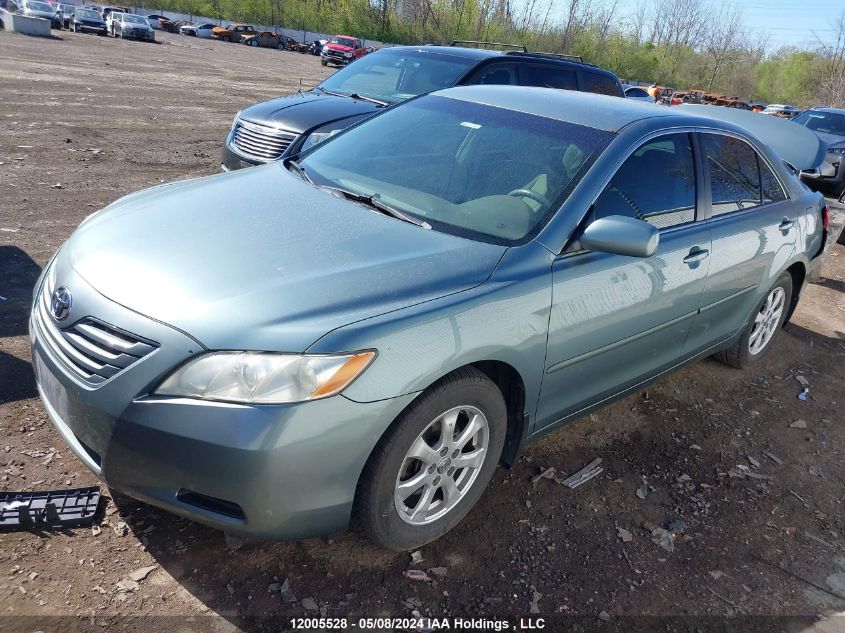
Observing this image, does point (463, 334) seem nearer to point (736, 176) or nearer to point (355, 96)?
point (736, 176)

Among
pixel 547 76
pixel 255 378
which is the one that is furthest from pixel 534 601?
pixel 547 76

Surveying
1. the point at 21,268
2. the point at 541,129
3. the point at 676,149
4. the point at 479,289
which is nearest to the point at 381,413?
the point at 479,289

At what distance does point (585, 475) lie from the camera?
3.46 meters

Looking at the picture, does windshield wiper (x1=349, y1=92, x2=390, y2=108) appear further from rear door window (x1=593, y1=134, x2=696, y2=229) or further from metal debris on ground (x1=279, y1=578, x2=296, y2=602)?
metal debris on ground (x1=279, y1=578, x2=296, y2=602)

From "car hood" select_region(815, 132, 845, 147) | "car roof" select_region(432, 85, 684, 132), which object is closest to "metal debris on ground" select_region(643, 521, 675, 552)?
"car roof" select_region(432, 85, 684, 132)

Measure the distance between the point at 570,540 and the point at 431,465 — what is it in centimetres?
81

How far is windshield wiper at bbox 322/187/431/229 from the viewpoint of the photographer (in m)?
2.99

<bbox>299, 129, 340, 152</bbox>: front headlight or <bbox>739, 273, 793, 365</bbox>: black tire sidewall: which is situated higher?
<bbox>299, 129, 340, 152</bbox>: front headlight

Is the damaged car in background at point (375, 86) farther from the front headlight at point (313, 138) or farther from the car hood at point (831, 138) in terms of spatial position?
the car hood at point (831, 138)

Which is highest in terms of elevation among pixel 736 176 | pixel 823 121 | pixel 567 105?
pixel 567 105

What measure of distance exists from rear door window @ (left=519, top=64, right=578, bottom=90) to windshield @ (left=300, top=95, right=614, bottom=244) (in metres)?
4.45

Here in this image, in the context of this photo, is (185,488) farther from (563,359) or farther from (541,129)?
(541,129)

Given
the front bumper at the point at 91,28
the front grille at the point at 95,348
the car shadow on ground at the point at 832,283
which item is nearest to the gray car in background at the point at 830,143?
the car shadow on ground at the point at 832,283

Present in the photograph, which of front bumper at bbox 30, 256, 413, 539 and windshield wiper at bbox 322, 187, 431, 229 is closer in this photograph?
front bumper at bbox 30, 256, 413, 539
